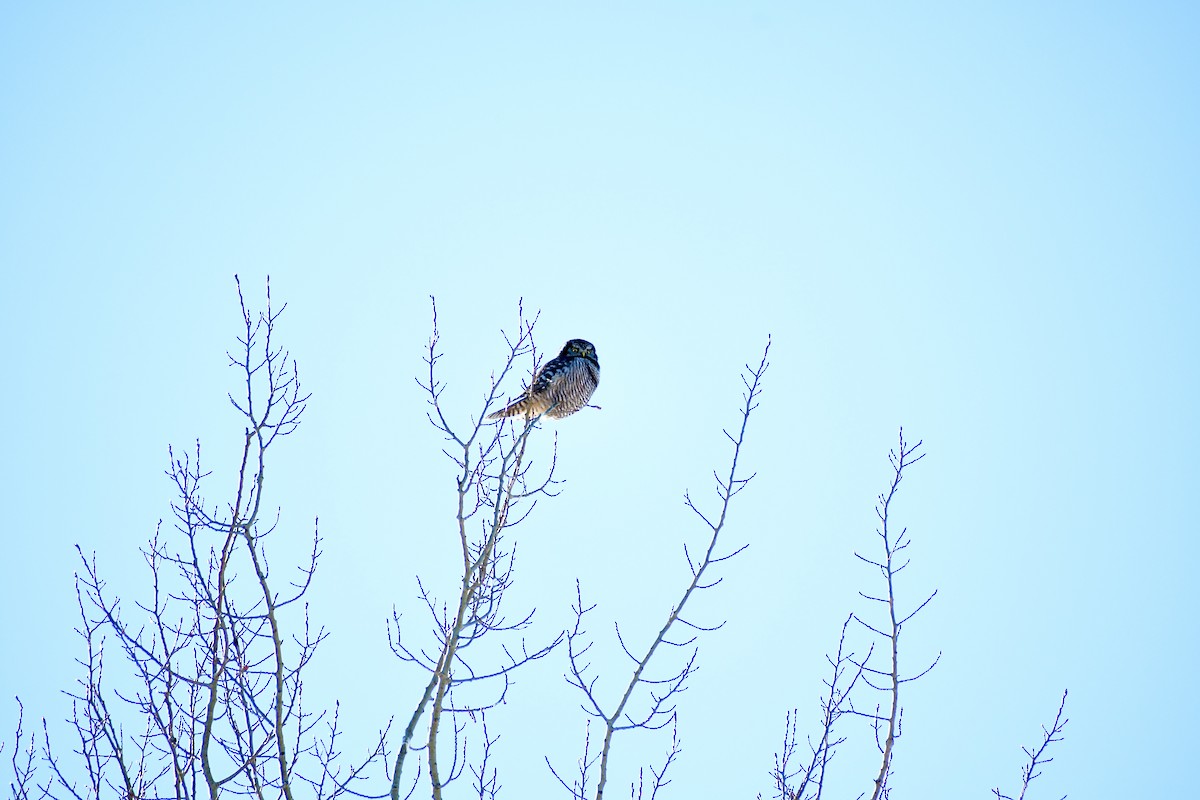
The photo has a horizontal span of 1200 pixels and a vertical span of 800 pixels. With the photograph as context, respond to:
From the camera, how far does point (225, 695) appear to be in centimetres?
438

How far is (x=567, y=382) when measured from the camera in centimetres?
1167

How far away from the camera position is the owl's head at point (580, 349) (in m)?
12.5

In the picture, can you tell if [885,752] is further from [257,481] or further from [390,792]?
[257,481]

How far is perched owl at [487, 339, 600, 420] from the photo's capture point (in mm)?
11234

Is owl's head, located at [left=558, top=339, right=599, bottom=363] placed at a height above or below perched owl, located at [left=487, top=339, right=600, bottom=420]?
above

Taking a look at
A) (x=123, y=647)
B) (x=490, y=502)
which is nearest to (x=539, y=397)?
(x=490, y=502)

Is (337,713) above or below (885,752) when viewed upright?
above

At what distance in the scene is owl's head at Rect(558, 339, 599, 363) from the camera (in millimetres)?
12469

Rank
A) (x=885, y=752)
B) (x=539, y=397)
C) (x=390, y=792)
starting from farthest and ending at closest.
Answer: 1. (x=539, y=397)
2. (x=885, y=752)
3. (x=390, y=792)

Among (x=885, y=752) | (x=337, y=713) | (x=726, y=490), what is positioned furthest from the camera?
(x=337, y=713)

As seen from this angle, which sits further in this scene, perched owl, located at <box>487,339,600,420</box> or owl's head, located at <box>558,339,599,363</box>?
owl's head, located at <box>558,339,599,363</box>

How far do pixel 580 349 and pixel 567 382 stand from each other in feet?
3.34

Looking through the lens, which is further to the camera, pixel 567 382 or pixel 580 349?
pixel 580 349

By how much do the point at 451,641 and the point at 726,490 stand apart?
1310 millimetres
